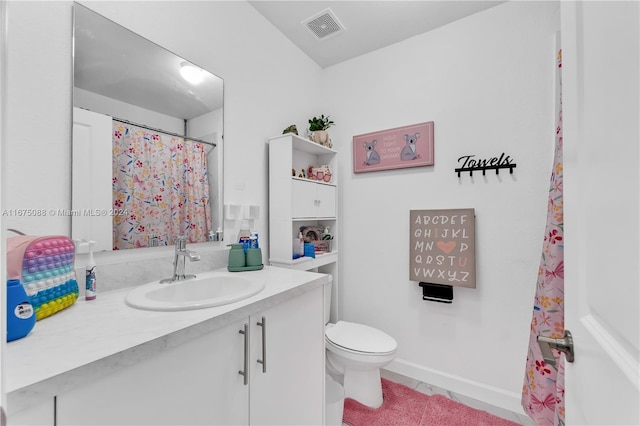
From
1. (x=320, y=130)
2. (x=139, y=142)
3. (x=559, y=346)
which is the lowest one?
(x=559, y=346)

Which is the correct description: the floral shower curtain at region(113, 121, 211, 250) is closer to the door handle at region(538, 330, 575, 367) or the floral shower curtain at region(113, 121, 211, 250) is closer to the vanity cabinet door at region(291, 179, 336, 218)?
the vanity cabinet door at region(291, 179, 336, 218)

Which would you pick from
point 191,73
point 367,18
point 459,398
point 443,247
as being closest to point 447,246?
point 443,247

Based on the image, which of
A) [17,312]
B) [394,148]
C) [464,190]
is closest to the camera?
[17,312]

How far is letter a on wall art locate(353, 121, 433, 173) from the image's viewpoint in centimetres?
193

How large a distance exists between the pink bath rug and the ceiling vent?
2.47 meters

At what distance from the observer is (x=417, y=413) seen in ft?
5.24

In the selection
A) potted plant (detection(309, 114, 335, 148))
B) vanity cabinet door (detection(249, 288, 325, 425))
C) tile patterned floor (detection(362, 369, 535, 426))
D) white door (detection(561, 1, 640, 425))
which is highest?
potted plant (detection(309, 114, 335, 148))

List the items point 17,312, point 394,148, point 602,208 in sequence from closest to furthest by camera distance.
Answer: point 602,208 → point 17,312 → point 394,148

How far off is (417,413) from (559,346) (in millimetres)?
1421

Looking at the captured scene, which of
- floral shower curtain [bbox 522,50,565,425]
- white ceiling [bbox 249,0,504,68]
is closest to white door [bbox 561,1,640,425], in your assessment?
floral shower curtain [bbox 522,50,565,425]

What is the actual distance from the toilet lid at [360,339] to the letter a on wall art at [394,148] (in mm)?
1173

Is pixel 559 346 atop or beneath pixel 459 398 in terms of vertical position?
atop

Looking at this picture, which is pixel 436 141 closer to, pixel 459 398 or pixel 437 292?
pixel 437 292

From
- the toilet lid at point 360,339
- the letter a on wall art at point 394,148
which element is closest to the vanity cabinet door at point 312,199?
the letter a on wall art at point 394,148
